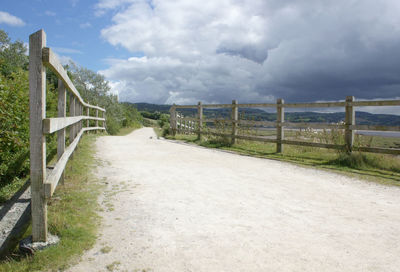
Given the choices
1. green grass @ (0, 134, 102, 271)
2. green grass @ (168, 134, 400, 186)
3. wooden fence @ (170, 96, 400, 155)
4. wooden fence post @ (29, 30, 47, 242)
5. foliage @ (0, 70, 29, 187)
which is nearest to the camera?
green grass @ (0, 134, 102, 271)

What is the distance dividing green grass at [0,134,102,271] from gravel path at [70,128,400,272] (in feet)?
0.43

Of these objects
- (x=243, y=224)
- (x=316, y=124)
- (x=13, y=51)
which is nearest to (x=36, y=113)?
(x=243, y=224)

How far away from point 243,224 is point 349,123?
6260 mm

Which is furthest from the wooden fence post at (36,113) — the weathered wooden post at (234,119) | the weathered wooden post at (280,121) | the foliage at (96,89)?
the foliage at (96,89)

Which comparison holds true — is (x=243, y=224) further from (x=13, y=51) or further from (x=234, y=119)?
(x=13, y=51)

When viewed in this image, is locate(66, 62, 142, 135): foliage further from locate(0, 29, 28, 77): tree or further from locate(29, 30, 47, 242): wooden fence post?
locate(29, 30, 47, 242): wooden fence post

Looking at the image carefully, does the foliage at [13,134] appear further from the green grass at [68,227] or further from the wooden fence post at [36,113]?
the wooden fence post at [36,113]

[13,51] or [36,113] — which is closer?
[36,113]

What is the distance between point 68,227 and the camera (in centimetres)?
295

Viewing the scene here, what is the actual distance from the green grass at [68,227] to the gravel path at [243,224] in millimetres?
131

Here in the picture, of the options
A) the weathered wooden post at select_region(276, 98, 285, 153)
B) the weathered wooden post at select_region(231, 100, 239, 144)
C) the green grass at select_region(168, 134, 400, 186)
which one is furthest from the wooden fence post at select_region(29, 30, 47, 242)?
the weathered wooden post at select_region(231, 100, 239, 144)

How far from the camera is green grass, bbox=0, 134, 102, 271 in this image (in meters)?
2.38

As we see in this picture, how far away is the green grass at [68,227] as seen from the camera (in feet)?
7.82

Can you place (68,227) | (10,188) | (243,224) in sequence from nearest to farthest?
(68,227), (243,224), (10,188)
